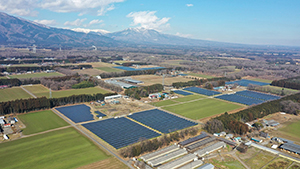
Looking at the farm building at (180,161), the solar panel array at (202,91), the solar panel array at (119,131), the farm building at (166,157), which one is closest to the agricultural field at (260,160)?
the farm building at (180,161)

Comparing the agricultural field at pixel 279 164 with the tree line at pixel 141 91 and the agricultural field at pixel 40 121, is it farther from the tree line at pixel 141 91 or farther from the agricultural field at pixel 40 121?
the tree line at pixel 141 91

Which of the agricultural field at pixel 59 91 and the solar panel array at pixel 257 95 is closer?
the agricultural field at pixel 59 91

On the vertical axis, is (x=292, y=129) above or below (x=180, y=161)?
below

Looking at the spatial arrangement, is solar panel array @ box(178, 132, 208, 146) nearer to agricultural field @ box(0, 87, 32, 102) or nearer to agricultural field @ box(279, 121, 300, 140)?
agricultural field @ box(279, 121, 300, 140)

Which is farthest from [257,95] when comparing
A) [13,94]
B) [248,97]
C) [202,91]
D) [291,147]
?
[13,94]

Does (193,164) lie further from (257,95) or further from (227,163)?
(257,95)

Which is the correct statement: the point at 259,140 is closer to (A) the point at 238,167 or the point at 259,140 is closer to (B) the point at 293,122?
(A) the point at 238,167

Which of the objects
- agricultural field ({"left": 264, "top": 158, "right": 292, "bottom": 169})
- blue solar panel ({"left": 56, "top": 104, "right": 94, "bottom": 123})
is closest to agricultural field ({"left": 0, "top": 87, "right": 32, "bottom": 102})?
blue solar panel ({"left": 56, "top": 104, "right": 94, "bottom": 123})
